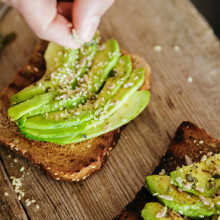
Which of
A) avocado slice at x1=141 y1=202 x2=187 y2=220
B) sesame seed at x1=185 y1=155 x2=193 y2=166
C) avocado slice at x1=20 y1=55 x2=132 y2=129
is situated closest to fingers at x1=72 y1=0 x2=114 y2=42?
avocado slice at x1=20 y1=55 x2=132 y2=129

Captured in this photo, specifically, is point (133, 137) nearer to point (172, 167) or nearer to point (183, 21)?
point (172, 167)

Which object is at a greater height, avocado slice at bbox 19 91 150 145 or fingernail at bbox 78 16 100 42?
fingernail at bbox 78 16 100 42

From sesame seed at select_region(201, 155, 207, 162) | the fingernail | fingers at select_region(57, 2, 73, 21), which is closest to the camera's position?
sesame seed at select_region(201, 155, 207, 162)

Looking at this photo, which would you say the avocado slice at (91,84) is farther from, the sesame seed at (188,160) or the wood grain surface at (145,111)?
the sesame seed at (188,160)

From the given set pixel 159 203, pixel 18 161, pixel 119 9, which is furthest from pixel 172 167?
pixel 119 9

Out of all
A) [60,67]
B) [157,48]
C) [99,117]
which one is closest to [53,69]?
[60,67]

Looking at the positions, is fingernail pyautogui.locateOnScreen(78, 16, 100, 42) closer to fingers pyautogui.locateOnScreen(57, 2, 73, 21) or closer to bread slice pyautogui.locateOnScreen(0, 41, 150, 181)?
fingers pyautogui.locateOnScreen(57, 2, 73, 21)

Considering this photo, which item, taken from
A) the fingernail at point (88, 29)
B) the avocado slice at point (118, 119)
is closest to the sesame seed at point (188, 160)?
the avocado slice at point (118, 119)
